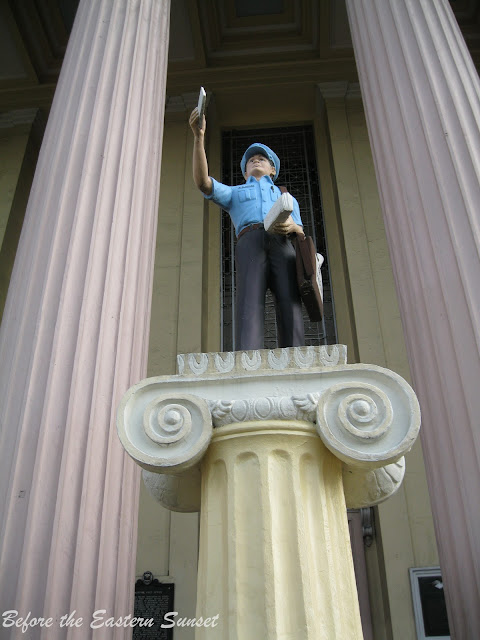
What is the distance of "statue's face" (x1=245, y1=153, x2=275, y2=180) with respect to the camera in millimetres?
3725

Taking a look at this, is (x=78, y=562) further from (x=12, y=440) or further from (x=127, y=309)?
(x=127, y=309)

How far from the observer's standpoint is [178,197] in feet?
31.7

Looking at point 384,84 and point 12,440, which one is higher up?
point 384,84

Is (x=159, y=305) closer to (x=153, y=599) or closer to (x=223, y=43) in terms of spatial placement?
(x=153, y=599)

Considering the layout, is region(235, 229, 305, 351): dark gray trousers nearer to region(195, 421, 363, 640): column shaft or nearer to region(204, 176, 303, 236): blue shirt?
region(204, 176, 303, 236): blue shirt

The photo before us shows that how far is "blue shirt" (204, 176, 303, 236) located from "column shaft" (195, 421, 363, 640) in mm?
1624

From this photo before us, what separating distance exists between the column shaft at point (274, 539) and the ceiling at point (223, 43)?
Answer: 979 cm

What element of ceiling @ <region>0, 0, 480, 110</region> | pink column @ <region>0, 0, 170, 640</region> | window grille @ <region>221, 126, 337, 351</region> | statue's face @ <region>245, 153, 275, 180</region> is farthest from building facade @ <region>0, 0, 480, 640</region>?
ceiling @ <region>0, 0, 480, 110</region>

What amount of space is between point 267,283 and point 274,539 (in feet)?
5.32

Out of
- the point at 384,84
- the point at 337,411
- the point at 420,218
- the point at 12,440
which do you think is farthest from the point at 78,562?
the point at 384,84

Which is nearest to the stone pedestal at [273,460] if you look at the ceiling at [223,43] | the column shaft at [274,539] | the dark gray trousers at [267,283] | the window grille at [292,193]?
the column shaft at [274,539]

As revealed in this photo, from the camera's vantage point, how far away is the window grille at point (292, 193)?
27.9ft

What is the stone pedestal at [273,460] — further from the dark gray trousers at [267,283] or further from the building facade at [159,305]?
the building facade at [159,305]

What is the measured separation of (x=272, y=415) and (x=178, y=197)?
25.7 feet
